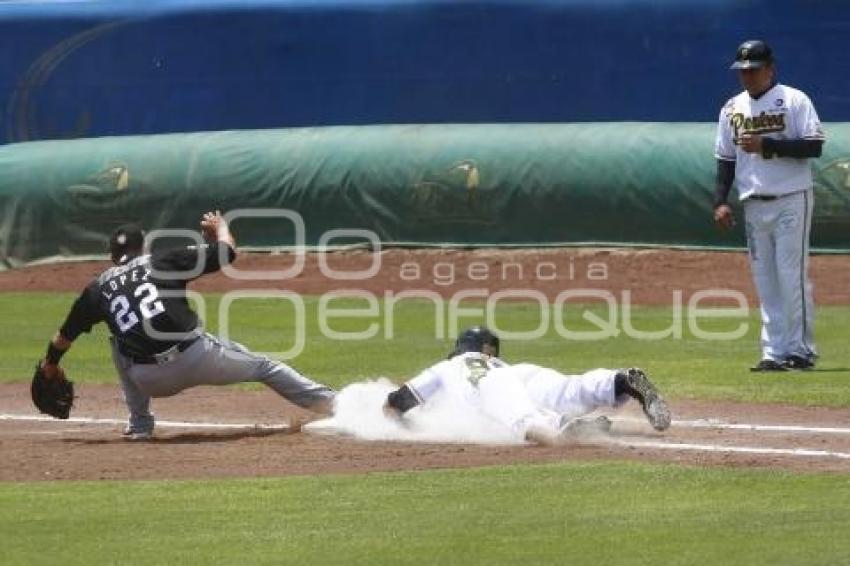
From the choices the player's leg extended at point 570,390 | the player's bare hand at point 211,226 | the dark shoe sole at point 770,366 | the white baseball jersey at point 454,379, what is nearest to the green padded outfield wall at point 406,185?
the dark shoe sole at point 770,366

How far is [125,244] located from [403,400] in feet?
6.21

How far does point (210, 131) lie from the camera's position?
78.3 ft

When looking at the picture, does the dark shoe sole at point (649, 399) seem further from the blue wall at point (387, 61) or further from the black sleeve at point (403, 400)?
the blue wall at point (387, 61)

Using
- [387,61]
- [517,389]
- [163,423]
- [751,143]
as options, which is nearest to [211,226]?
[163,423]

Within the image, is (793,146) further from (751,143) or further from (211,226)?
(211,226)

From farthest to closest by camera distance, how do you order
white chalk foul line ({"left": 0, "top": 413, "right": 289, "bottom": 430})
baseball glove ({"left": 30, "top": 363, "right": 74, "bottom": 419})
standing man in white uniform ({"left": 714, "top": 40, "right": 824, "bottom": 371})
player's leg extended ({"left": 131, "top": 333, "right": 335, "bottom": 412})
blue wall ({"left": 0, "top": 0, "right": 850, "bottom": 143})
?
blue wall ({"left": 0, "top": 0, "right": 850, "bottom": 143}) < standing man in white uniform ({"left": 714, "top": 40, "right": 824, "bottom": 371}) < white chalk foul line ({"left": 0, "top": 413, "right": 289, "bottom": 430}) < baseball glove ({"left": 30, "top": 363, "right": 74, "bottom": 419}) < player's leg extended ({"left": 131, "top": 333, "right": 335, "bottom": 412})

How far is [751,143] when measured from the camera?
1270 centimetres

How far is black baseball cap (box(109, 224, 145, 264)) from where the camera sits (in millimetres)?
10781

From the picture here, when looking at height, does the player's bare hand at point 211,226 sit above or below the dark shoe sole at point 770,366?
above

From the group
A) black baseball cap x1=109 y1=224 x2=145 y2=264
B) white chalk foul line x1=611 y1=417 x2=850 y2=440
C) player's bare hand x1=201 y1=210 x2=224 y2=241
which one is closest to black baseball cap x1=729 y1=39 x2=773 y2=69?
white chalk foul line x1=611 y1=417 x2=850 y2=440

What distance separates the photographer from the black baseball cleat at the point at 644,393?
31.7 feet

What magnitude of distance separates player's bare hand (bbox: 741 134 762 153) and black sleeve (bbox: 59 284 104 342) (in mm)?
4671

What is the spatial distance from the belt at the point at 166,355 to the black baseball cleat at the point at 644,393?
8.32 feet

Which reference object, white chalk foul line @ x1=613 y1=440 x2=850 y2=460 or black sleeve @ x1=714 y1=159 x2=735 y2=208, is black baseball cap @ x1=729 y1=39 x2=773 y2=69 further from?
white chalk foul line @ x1=613 y1=440 x2=850 y2=460
